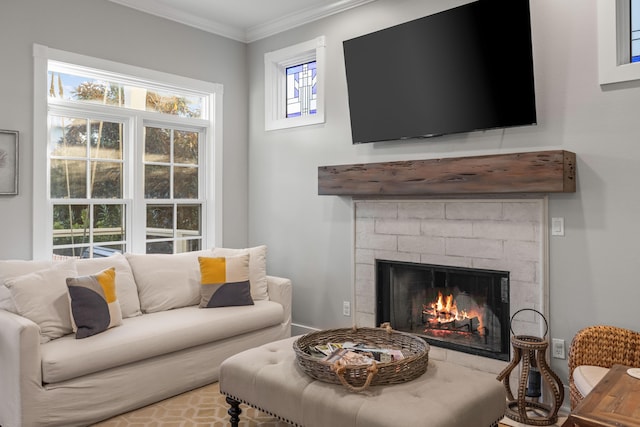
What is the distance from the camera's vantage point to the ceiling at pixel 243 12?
401 centimetres

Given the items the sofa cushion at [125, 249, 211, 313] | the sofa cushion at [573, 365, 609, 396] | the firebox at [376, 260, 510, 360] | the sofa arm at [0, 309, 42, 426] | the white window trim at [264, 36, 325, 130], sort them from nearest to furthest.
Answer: the sofa cushion at [573, 365, 609, 396]
the sofa arm at [0, 309, 42, 426]
the firebox at [376, 260, 510, 360]
the sofa cushion at [125, 249, 211, 313]
the white window trim at [264, 36, 325, 130]

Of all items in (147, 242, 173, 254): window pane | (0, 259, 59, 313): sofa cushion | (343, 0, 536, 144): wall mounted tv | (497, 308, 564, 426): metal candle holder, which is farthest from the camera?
(147, 242, 173, 254): window pane

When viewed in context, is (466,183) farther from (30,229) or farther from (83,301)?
(30,229)

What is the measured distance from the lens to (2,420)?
104 inches

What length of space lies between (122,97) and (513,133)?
3.02m

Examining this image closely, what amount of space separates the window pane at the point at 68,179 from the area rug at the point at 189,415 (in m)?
1.74

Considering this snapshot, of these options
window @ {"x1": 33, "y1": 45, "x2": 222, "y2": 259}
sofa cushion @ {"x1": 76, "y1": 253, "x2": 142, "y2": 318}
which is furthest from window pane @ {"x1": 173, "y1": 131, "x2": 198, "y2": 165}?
sofa cushion @ {"x1": 76, "y1": 253, "x2": 142, "y2": 318}

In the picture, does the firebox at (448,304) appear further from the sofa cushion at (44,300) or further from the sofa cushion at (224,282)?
the sofa cushion at (44,300)

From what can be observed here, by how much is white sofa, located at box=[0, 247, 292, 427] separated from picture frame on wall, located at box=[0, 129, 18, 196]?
0.57 m

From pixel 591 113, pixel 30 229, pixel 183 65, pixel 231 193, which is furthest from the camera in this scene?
pixel 231 193

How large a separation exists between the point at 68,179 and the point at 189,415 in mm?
2038

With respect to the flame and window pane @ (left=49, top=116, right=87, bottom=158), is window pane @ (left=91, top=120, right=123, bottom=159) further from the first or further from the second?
the flame

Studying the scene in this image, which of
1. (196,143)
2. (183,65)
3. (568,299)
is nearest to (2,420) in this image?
(196,143)

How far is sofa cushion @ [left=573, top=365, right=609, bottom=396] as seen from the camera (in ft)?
7.63
